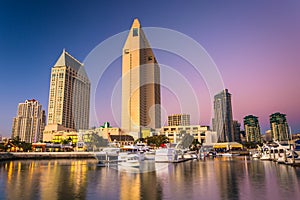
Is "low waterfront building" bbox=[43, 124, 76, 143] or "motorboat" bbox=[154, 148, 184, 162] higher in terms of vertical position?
"low waterfront building" bbox=[43, 124, 76, 143]

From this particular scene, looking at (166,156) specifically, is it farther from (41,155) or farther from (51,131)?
(51,131)

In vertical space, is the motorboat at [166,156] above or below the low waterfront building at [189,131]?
below

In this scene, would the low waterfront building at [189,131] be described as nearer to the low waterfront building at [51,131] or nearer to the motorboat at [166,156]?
the low waterfront building at [51,131]

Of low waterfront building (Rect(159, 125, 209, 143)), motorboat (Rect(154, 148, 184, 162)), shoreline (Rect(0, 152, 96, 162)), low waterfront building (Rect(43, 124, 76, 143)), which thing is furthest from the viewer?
low waterfront building (Rect(43, 124, 76, 143))

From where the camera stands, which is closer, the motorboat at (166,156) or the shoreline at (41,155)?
the motorboat at (166,156)

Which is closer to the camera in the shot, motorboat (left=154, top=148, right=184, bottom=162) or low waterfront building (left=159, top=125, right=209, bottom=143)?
motorboat (left=154, top=148, right=184, bottom=162)

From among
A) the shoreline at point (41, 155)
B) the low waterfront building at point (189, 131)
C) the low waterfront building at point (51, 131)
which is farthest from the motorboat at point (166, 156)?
the low waterfront building at point (51, 131)

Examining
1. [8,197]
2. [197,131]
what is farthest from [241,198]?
[197,131]

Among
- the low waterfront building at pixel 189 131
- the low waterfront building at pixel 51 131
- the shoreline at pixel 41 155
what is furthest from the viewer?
the low waterfront building at pixel 51 131

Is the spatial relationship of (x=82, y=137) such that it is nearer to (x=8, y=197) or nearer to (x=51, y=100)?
(x=51, y=100)

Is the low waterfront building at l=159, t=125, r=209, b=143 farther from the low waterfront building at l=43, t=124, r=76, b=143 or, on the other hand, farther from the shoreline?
the low waterfront building at l=43, t=124, r=76, b=143

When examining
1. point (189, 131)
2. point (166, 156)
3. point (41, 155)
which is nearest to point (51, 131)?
point (41, 155)

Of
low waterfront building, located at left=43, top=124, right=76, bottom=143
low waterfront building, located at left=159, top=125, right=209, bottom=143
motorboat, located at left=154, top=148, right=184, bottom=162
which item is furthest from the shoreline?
low waterfront building, located at left=43, top=124, right=76, bottom=143

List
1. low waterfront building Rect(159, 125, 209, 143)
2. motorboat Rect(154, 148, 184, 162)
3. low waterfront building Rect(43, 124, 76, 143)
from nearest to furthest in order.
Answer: motorboat Rect(154, 148, 184, 162) → low waterfront building Rect(159, 125, 209, 143) → low waterfront building Rect(43, 124, 76, 143)
